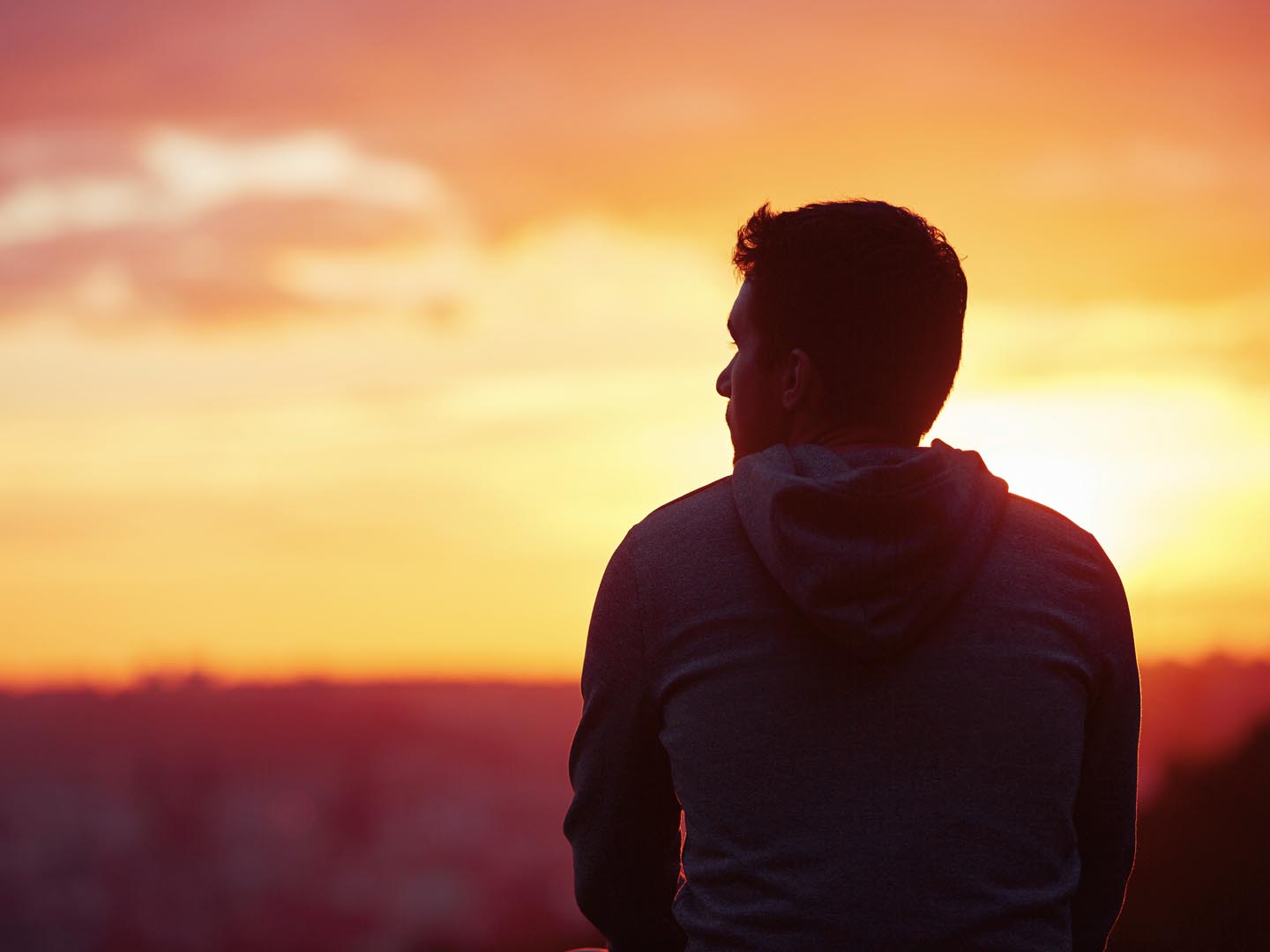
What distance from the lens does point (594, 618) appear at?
203cm

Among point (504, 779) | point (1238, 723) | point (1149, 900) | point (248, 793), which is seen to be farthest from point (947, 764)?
point (248, 793)

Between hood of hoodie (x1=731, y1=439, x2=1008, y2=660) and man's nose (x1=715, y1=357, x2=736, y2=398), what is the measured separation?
0.94 feet

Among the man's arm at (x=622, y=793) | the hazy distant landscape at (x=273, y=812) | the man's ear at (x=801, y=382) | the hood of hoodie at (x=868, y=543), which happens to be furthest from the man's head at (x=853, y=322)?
the hazy distant landscape at (x=273, y=812)

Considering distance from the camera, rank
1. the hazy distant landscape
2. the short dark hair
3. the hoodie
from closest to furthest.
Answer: the hoodie, the short dark hair, the hazy distant landscape

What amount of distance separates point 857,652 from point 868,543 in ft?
0.50

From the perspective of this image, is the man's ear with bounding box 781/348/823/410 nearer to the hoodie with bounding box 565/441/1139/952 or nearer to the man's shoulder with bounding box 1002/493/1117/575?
the hoodie with bounding box 565/441/1139/952

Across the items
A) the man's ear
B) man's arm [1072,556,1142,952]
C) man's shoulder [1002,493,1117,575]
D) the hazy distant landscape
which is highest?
the man's ear

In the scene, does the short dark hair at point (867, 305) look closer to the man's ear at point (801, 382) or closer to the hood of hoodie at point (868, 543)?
the man's ear at point (801, 382)

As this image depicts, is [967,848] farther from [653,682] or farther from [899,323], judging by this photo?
[899,323]

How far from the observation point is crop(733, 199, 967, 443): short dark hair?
197cm

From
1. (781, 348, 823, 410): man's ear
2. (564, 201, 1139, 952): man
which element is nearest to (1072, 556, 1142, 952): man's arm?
(564, 201, 1139, 952): man

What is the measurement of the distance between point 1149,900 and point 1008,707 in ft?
23.8

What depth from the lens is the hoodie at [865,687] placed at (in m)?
1.79

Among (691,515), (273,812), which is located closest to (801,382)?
(691,515)
